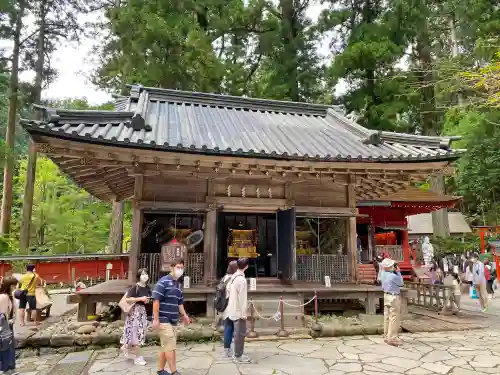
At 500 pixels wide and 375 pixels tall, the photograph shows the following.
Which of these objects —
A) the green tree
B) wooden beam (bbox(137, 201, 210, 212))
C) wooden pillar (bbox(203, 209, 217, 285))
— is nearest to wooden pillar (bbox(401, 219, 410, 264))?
wooden pillar (bbox(203, 209, 217, 285))

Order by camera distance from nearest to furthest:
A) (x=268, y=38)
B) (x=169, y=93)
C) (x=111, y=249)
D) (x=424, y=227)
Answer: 1. (x=169, y=93)
2. (x=111, y=249)
3. (x=268, y=38)
4. (x=424, y=227)

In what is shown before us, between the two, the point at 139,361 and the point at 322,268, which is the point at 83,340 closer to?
the point at 139,361

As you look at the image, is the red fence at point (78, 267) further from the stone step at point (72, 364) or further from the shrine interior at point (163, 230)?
the stone step at point (72, 364)

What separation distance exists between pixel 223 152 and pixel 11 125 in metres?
16.1

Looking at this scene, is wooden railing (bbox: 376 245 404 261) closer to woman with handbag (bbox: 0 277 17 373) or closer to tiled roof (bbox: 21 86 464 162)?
tiled roof (bbox: 21 86 464 162)

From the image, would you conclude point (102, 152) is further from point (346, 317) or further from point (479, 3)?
point (479, 3)

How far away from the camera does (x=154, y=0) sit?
62.7ft

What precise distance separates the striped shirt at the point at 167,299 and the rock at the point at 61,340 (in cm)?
332

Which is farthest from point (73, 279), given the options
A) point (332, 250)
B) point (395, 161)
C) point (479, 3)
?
point (479, 3)

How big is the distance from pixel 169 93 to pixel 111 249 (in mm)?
10150

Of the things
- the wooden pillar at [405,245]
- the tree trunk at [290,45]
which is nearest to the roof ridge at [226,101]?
the wooden pillar at [405,245]

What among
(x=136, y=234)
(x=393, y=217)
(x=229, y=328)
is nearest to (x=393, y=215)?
(x=393, y=217)

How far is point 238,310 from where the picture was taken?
5.91m

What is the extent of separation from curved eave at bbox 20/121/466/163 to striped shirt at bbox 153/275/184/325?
3.33 metres
